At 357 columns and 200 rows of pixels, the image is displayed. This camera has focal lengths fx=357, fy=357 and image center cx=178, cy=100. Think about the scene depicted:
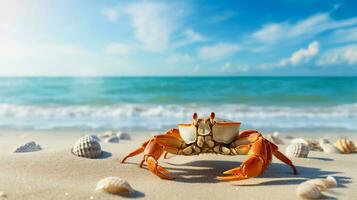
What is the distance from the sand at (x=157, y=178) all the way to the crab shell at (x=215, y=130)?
1.63 feet

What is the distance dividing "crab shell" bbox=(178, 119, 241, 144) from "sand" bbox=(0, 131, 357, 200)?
50 cm

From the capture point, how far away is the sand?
3561 mm

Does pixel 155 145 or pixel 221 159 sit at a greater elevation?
pixel 155 145

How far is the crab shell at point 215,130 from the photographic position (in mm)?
4016

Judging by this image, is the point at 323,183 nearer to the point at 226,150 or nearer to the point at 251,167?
the point at 251,167

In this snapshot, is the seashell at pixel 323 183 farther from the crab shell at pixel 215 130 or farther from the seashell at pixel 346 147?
the seashell at pixel 346 147

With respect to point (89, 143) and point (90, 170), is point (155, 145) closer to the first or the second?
point (90, 170)

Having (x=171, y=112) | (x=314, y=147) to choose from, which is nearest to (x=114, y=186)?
(x=314, y=147)

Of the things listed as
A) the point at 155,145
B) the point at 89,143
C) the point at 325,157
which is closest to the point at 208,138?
the point at 155,145

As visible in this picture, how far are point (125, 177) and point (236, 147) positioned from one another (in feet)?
4.50

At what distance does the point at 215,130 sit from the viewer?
4043 millimetres

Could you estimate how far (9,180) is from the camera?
3.81 m

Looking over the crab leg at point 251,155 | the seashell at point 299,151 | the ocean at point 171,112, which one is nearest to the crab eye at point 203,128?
the crab leg at point 251,155

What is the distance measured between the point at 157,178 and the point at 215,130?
90 cm
